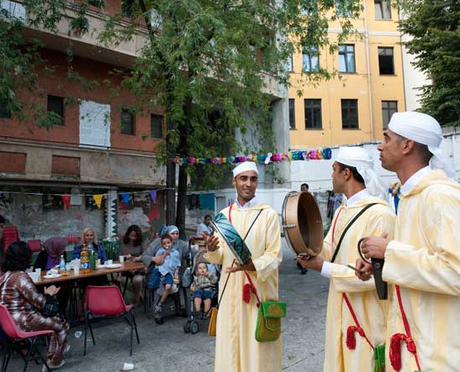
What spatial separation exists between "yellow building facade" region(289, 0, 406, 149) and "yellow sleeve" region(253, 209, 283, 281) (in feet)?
69.8

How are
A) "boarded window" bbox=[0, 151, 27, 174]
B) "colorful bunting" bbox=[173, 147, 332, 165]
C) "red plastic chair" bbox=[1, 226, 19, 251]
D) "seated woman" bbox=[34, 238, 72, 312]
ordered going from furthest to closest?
"boarded window" bbox=[0, 151, 27, 174], "red plastic chair" bbox=[1, 226, 19, 251], "colorful bunting" bbox=[173, 147, 332, 165], "seated woman" bbox=[34, 238, 72, 312]

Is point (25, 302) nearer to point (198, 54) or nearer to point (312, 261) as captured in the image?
point (312, 261)

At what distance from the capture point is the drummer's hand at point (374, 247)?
5.95 feet

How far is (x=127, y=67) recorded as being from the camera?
12.8 metres

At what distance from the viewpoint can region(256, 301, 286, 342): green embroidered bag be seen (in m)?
3.04

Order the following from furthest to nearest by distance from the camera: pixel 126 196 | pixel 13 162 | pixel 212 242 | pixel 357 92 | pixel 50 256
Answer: pixel 357 92 < pixel 126 196 < pixel 13 162 < pixel 50 256 < pixel 212 242

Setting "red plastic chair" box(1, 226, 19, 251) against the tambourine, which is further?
"red plastic chair" box(1, 226, 19, 251)

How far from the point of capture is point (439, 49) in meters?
15.2

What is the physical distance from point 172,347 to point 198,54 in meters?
5.02

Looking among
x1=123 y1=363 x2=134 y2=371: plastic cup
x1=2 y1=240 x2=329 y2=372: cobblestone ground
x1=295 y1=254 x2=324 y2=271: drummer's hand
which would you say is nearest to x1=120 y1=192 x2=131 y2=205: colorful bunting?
x1=2 y1=240 x2=329 y2=372: cobblestone ground

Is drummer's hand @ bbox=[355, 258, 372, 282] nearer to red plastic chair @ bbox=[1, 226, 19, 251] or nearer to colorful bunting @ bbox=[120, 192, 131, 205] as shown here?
red plastic chair @ bbox=[1, 226, 19, 251]

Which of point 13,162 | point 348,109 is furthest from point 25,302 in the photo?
point 348,109

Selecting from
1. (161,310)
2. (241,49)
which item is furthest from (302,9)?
(161,310)

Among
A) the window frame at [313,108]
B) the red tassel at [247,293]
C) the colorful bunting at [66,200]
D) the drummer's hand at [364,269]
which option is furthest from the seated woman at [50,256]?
the window frame at [313,108]
